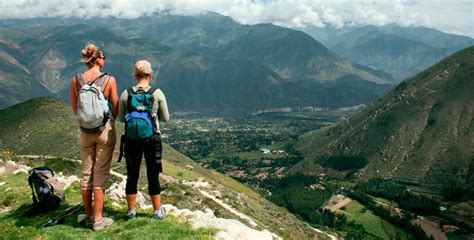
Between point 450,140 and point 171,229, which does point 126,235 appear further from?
point 450,140

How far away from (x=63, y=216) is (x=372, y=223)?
13783 centimetres

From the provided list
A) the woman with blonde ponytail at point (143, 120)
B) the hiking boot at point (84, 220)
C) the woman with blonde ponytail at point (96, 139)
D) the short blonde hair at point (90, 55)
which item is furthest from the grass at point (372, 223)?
the short blonde hair at point (90, 55)

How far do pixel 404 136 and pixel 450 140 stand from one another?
22629mm

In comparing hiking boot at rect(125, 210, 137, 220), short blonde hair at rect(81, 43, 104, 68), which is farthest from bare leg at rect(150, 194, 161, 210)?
short blonde hair at rect(81, 43, 104, 68)

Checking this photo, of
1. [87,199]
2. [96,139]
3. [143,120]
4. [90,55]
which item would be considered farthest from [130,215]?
[90,55]

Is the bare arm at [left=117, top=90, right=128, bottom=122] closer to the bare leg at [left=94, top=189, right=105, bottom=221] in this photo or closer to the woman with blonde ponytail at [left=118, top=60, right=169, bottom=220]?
the woman with blonde ponytail at [left=118, top=60, right=169, bottom=220]

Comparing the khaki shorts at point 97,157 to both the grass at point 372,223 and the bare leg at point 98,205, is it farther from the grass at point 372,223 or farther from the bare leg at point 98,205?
the grass at point 372,223

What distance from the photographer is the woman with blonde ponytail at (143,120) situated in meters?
13.5

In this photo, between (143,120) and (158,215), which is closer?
(143,120)

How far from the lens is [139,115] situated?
531 inches

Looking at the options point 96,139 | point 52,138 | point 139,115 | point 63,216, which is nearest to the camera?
point 139,115

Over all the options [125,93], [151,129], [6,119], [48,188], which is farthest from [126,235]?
[6,119]

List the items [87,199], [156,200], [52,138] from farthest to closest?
[52,138] < [156,200] < [87,199]

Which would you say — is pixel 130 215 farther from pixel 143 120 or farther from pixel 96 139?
pixel 143 120
